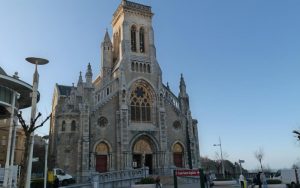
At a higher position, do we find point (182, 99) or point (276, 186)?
point (182, 99)

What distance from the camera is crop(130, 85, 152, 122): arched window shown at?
1794 inches

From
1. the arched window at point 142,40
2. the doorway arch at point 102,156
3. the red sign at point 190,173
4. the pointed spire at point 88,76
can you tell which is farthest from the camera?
the arched window at point 142,40

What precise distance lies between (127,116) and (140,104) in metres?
3.70

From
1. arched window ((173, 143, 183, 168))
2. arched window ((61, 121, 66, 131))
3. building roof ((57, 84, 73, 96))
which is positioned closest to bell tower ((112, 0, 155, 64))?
building roof ((57, 84, 73, 96))

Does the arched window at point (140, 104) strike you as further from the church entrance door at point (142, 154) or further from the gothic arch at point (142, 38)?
the gothic arch at point (142, 38)

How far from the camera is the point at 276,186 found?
2681cm

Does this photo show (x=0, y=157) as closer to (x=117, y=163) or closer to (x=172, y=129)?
(x=117, y=163)

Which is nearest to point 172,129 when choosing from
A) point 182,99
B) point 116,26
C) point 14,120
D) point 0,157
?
point 182,99

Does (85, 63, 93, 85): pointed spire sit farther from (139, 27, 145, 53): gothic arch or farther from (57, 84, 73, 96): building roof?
(57, 84, 73, 96): building roof

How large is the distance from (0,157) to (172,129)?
85.3 ft

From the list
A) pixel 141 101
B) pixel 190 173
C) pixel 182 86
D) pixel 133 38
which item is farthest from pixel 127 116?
pixel 190 173

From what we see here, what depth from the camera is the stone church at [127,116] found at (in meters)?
40.5

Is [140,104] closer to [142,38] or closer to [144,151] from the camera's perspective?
[144,151]

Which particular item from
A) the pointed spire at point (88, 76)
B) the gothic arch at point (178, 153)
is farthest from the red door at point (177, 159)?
the pointed spire at point (88, 76)
